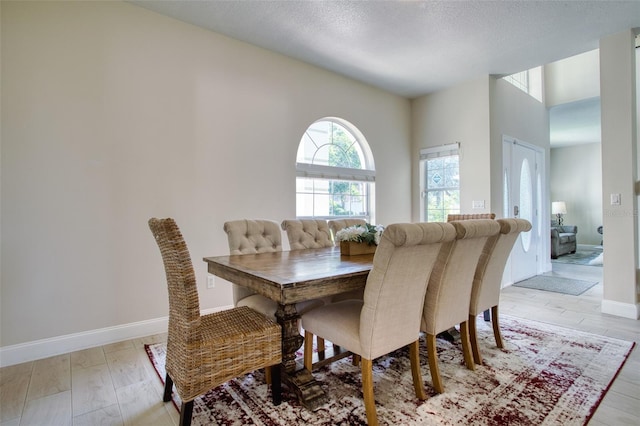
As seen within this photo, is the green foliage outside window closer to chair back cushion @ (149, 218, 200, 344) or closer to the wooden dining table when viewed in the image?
the wooden dining table

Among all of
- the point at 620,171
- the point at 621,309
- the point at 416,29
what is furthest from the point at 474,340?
the point at 416,29

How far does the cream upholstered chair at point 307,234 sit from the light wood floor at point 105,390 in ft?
4.41

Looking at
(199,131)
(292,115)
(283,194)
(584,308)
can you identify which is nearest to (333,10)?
(292,115)

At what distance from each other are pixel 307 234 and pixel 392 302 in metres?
1.37

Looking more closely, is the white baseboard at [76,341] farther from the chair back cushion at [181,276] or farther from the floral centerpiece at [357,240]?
the floral centerpiece at [357,240]

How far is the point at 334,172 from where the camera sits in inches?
161

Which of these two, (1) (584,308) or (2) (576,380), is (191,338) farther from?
(1) (584,308)

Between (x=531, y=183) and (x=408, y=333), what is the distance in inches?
173

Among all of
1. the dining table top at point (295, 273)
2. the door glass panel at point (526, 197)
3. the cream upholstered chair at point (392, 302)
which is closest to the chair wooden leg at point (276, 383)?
the cream upholstered chair at point (392, 302)

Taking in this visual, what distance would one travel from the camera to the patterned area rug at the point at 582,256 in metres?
6.09

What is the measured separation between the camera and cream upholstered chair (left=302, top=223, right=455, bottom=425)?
142cm

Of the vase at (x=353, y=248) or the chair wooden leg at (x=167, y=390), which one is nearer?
the chair wooden leg at (x=167, y=390)

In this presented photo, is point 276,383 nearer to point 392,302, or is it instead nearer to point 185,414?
point 185,414

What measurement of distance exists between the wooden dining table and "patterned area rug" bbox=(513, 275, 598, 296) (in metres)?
3.42
